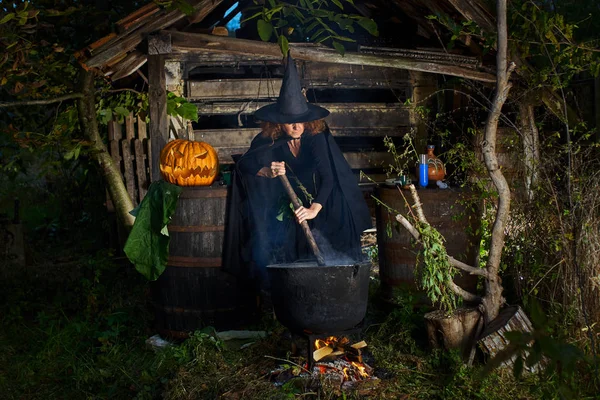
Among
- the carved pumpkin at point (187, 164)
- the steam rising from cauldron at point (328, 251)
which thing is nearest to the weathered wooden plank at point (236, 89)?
the carved pumpkin at point (187, 164)

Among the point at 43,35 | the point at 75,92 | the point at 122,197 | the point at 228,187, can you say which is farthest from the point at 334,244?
the point at 43,35

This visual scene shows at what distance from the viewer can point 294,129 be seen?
5.48 meters

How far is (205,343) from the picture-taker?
18.2 feet

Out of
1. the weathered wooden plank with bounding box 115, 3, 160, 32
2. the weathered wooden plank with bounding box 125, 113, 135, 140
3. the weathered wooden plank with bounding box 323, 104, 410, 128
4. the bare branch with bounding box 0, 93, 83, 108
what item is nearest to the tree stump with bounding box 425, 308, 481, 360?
the weathered wooden plank with bounding box 115, 3, 160, 32

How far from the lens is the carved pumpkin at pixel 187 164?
580cm

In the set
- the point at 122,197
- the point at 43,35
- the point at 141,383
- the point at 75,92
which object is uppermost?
the point at 43,35

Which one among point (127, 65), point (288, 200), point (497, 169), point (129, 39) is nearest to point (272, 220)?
point (288, 200)

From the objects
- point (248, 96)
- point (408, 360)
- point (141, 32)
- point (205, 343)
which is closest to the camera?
point (408, 360)

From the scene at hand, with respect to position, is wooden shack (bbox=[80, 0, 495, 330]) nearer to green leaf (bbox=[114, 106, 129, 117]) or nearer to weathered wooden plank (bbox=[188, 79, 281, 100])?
weathered wooden plank (bbox=[188, 79, 281, 100])

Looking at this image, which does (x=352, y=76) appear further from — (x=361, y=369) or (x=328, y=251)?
(x=361, y=369)

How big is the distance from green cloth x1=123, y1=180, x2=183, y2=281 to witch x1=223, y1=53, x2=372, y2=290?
56 cm

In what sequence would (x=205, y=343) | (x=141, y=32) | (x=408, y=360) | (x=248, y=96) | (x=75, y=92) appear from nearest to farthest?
(x=408, y=360)
(x=205, y=343)
(x=141, y=32)
(x=75, y=92)
(x=248, y=96)

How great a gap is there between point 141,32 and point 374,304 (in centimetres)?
345

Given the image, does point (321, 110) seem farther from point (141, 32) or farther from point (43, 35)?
point (43, 35)
